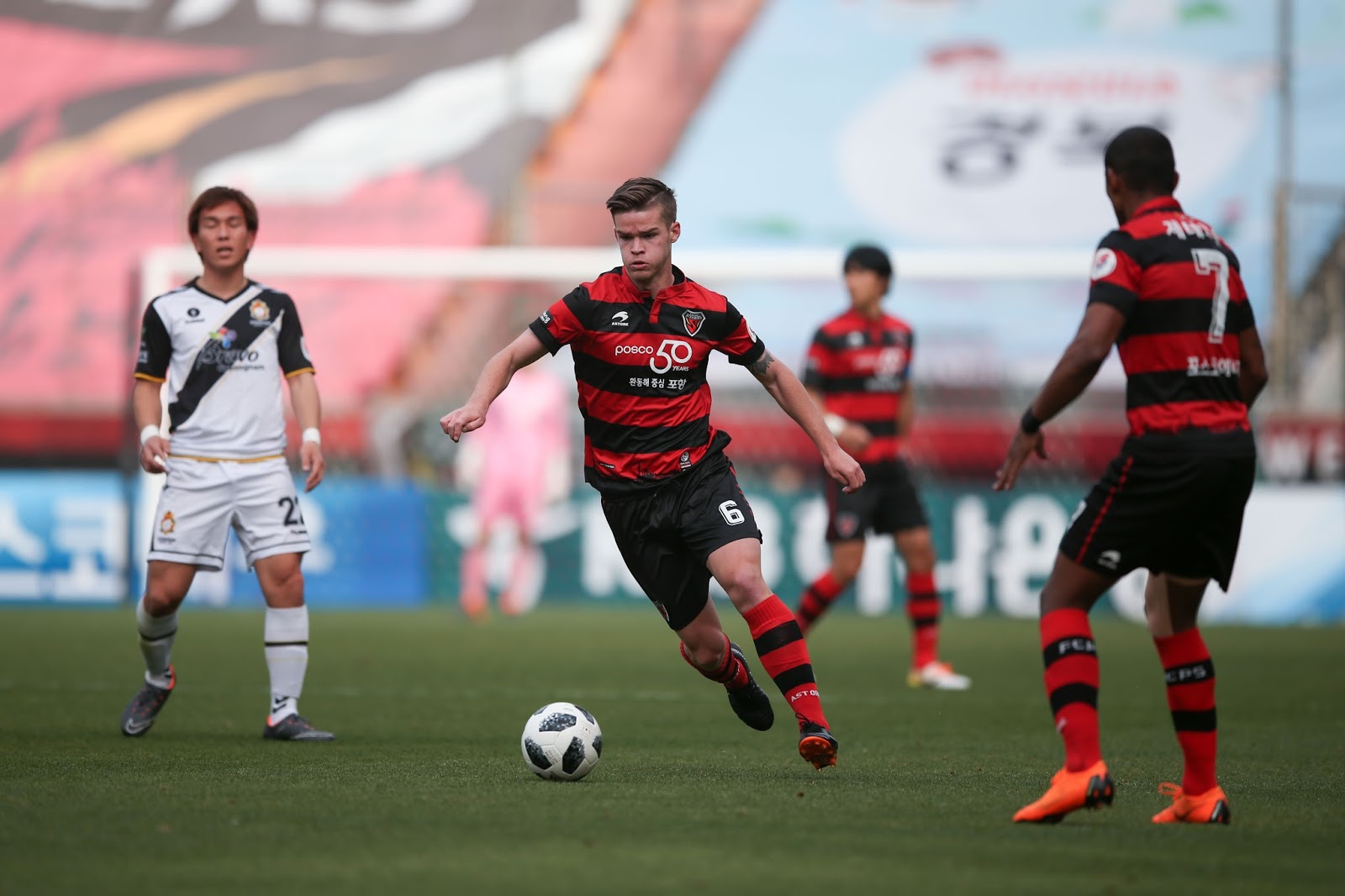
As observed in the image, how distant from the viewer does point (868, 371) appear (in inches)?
415

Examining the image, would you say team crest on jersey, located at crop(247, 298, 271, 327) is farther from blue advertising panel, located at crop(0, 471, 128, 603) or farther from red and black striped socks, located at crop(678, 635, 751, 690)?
blue advertising panel, located at crop(0, 471, 128, 603)

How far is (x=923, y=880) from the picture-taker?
4223 millimetres

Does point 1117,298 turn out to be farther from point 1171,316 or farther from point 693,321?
point 693,321

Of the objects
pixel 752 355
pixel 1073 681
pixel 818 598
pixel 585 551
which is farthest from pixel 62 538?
pixel 1073 681

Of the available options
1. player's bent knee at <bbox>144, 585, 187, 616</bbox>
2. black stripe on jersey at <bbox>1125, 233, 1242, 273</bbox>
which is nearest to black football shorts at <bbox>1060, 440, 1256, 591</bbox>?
black stripe on jersey at <bbox>1125, 233, 1242, 273</bbox>

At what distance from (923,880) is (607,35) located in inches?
838

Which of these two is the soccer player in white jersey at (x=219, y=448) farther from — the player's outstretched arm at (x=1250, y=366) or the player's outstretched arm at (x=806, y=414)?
the player's outstretched arm at (x=1250, y=366)

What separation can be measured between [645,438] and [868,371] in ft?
14.1

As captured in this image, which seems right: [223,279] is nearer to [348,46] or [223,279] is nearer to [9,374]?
[9,374]

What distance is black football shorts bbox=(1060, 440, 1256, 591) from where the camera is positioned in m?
5.07

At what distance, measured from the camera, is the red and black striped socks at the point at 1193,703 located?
5270mm

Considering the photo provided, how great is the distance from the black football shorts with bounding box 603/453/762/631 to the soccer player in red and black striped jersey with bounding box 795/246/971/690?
3.83 metres

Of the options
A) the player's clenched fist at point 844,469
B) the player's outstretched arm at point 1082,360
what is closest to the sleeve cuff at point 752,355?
the player's clenched fist at point 844,469

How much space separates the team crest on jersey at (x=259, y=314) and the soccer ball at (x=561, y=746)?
231 centimetres
